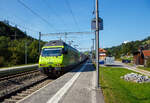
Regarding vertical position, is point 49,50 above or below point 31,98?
above

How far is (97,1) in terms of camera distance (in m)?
6.96

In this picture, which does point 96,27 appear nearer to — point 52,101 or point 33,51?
point 52,101

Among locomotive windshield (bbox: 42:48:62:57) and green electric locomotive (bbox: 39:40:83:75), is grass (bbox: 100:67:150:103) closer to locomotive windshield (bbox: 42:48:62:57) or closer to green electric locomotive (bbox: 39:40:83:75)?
green electric locomotive (bbox: 39:40:83:75)

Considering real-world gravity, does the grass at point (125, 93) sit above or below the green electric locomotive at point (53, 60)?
below

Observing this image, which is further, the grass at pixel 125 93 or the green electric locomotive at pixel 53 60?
the green electric locomotive at pixel 53 60

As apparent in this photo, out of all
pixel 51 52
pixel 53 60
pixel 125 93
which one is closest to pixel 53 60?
pixel 53 60

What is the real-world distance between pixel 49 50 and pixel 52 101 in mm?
7741

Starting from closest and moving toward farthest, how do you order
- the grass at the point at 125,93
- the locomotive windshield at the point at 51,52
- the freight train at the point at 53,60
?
1. the grass at the point at 125,93
2. the freight train at the point at 53,60
3. the locomotive windshield at the point at 51,52

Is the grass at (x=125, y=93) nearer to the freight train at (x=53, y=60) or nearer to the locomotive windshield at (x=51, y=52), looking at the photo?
the freight train at (x=53, y=60)

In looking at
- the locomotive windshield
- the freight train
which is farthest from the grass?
the locomotive windshield

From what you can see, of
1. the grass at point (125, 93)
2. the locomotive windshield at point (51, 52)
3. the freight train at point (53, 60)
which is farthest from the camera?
the locomotive windshield at point (51, 52)

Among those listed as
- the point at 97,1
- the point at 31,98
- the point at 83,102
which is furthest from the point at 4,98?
the point at 97,1

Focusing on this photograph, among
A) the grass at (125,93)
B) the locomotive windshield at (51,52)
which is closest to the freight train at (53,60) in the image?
the locomotive windshield at (51,52)

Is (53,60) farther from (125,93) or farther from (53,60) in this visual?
(125,93)
